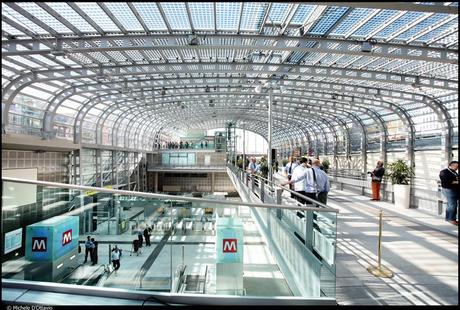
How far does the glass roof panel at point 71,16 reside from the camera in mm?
7773

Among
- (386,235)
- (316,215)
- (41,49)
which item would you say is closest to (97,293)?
(316,215)

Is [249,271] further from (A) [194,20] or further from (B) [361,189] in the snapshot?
(B) [361,189]

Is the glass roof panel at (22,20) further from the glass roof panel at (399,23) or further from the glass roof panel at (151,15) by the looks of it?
the glass roof panel at (399,23)

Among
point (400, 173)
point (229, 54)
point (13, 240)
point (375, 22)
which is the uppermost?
point (229, 54)

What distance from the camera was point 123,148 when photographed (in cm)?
2995

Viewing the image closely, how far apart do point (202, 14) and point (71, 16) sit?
3.97 metres

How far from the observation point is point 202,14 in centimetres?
848

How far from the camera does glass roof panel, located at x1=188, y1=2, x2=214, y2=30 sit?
7949mm

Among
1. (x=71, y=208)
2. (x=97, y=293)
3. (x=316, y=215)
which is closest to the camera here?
(x=97, y=293)

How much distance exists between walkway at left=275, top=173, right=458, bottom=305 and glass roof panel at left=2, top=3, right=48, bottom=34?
1025 cm

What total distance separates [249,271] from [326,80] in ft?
47.2

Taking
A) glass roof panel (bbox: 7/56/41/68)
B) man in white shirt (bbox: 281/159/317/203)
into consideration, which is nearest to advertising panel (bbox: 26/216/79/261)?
man in white shirt (bbox: 281/159/317/203)

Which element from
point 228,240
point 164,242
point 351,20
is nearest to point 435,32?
point 351,20

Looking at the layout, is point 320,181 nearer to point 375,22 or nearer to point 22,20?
point 375,22
